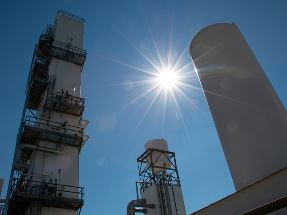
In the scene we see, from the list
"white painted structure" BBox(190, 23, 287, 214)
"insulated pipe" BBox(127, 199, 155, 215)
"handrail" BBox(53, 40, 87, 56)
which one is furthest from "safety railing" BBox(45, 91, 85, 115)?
"white painted structure" BBox(190, 23, 287, 214)

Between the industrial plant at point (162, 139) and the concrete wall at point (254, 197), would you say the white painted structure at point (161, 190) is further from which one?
the concrete wall at point (254, 197)

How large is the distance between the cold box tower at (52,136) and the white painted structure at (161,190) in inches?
249

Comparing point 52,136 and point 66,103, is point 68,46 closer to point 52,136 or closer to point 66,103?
point 66,103

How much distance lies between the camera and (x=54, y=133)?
25.0 metres

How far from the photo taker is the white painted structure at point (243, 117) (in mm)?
7715

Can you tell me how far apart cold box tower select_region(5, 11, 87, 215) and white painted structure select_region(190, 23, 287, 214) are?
52.8 feet

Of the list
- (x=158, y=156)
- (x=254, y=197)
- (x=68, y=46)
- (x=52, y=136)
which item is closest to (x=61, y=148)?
(x=52, y=136)

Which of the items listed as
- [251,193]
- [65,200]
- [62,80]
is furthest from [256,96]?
[62,80]

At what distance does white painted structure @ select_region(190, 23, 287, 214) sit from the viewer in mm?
7715

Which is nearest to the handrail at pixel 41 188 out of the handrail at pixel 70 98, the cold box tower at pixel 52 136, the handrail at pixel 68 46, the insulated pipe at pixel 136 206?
the cold box tower at pixel 52 136

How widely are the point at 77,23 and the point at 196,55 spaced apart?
90.8ft

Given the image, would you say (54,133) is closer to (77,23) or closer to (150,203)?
(150,203)

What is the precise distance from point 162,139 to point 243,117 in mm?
21362

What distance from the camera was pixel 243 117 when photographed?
9.26 m
